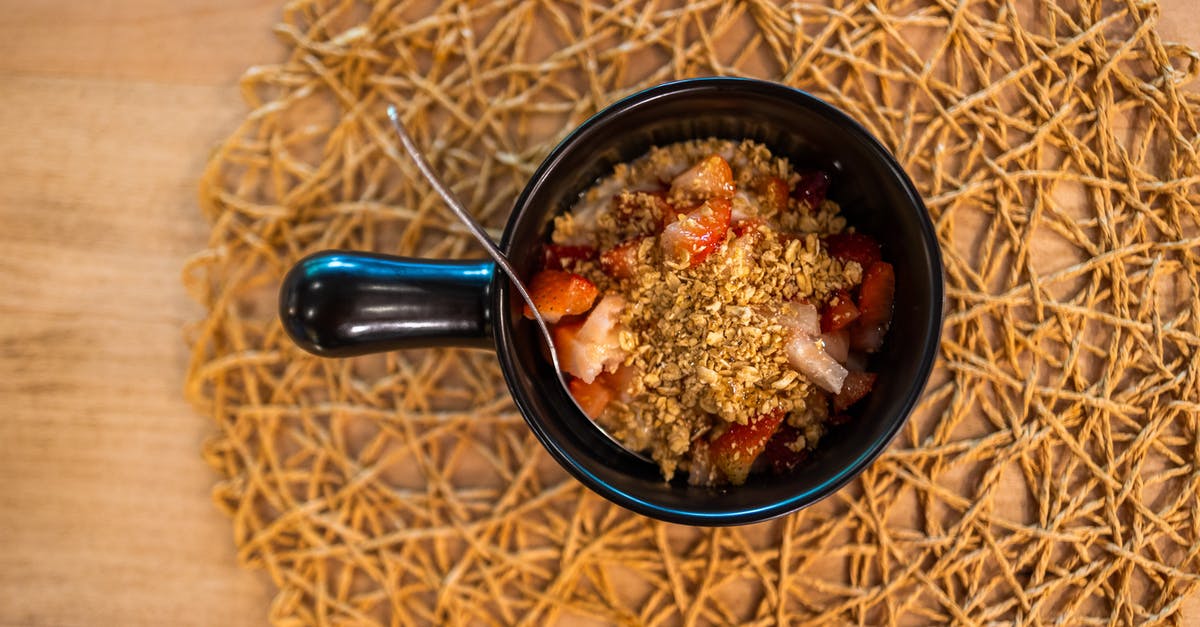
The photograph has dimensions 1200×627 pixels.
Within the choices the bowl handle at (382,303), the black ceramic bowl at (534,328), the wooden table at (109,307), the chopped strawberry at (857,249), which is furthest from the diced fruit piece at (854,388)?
the wooden table at (109,307)

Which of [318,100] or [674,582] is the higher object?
[318,100]

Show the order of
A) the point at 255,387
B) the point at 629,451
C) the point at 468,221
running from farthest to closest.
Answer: the point at 255,387 → the point at 629,451 → the point at 468,221

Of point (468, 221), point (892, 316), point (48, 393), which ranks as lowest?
point (48, 393)

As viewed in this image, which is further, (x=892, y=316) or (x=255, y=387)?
(x=255, y=387)

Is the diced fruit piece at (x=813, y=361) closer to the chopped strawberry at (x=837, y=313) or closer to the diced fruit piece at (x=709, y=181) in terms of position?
the chopped strawberry at (x=837, y=313)

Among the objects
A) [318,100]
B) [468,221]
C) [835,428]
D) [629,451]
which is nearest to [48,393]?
[318,100]

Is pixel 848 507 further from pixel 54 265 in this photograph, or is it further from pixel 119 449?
pixel 54 265

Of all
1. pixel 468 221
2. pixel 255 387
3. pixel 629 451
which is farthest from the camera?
pixel 255 387
